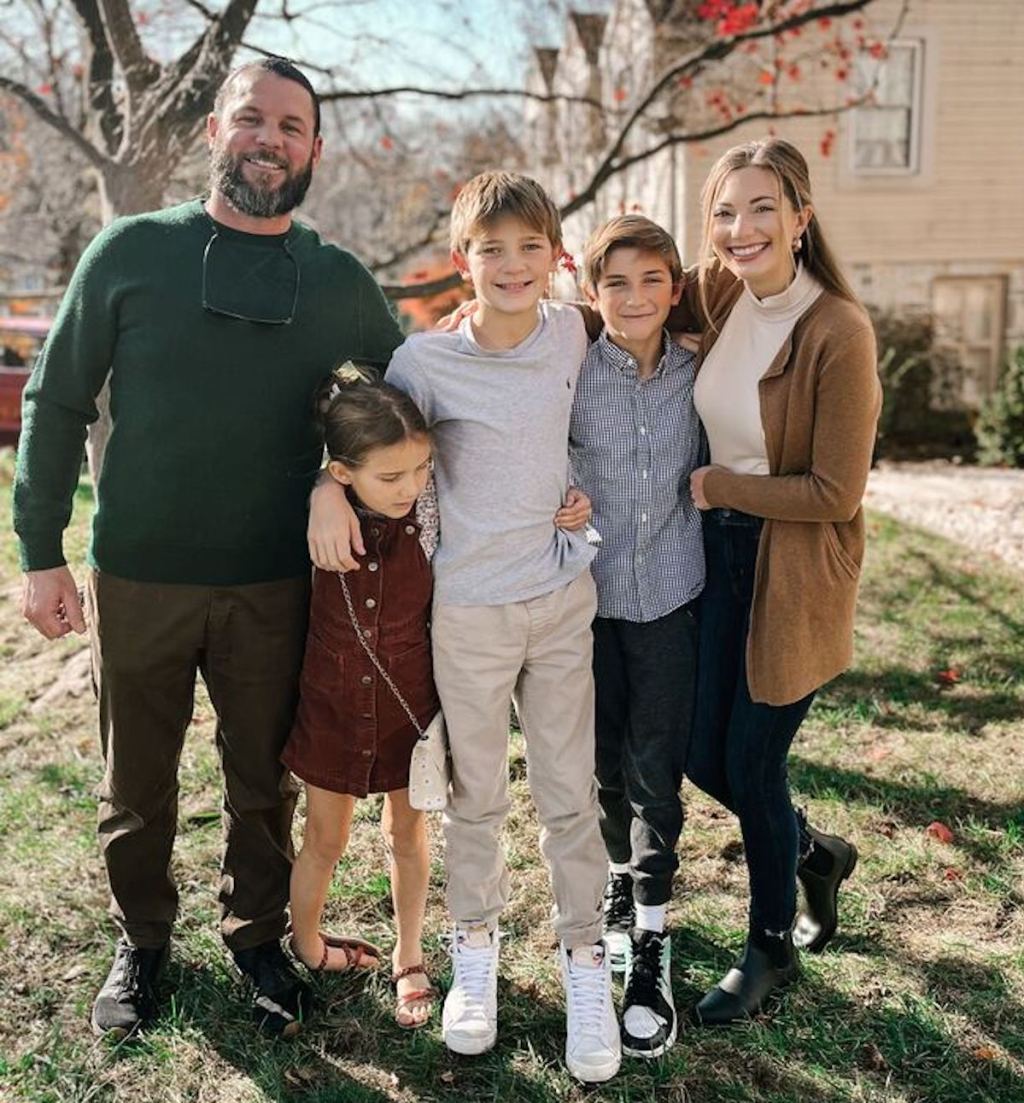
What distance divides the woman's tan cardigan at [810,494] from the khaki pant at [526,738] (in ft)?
1.38

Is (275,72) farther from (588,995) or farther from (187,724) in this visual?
(588,995)

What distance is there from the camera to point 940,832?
3875 millimetres

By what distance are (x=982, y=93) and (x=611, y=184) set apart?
4474 millimetres

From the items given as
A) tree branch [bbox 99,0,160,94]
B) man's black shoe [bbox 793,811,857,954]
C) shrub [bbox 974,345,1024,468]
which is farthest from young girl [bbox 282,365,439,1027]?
shrub [bbox 974,345,1024,468]

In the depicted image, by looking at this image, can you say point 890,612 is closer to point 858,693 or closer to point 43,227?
point 858,693

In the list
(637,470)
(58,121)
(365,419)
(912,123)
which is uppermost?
(912,123)

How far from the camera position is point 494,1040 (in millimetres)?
2822

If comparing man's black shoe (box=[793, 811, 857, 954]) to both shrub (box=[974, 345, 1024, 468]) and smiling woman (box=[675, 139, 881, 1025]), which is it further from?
shrub (box=[974, 345, 1024, 468])

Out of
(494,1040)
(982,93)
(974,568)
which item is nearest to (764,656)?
(494,1040)

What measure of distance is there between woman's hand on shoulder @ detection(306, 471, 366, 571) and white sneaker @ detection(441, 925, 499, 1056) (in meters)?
0.99

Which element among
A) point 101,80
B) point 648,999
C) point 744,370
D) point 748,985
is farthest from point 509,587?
point 101,80

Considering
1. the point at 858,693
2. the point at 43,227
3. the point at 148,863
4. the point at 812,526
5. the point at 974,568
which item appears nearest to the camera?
the point at 812,526

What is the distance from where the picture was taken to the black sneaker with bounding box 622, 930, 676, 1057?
9.16 feet

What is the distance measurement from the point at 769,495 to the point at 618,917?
131 centimetres
